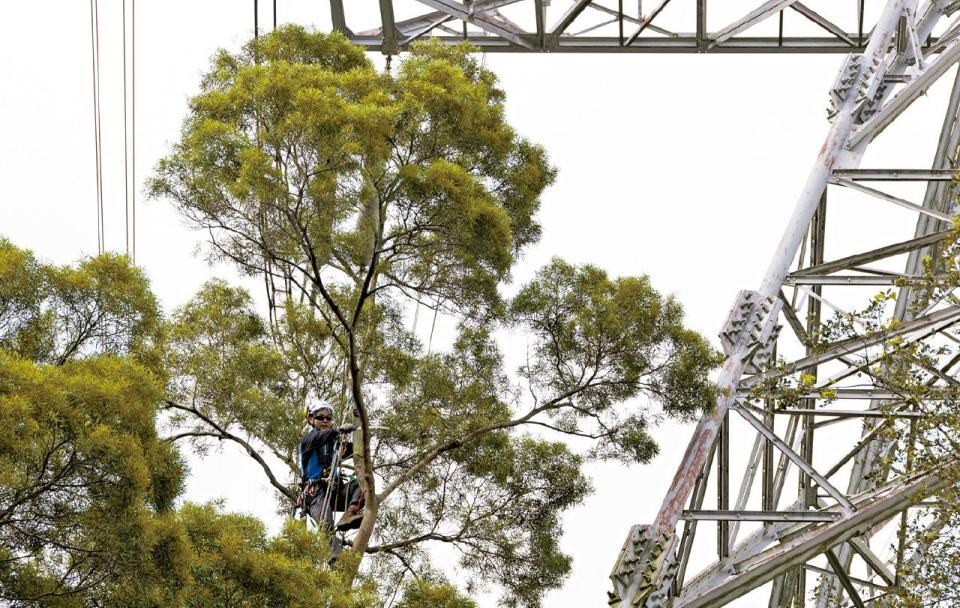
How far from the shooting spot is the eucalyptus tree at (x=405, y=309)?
471 inches

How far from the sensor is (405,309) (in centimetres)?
1430

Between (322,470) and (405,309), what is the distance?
184 cm

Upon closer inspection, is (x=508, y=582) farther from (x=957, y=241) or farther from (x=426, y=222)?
(x=957, y=241)

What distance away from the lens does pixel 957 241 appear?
10781 millimetres

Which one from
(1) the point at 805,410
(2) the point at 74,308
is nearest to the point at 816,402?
(1) the point at 805,410

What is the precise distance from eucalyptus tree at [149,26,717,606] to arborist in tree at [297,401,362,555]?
0.29 meters

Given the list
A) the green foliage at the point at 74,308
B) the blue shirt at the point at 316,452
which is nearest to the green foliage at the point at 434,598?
the blue shirt at the point at 316,452

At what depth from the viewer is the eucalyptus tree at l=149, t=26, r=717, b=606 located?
11961 millimetres

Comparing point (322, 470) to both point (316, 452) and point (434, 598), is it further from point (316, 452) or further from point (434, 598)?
point (434, 598)

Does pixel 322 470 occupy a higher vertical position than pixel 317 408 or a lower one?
lower

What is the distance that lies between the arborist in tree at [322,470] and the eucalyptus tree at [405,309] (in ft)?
0.94

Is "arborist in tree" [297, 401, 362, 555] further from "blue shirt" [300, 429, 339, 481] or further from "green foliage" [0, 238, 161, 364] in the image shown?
"green foliage" [0, 238, 161, 364]

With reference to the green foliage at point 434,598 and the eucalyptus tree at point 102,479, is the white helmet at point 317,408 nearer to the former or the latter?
the green foliage at point 434,598

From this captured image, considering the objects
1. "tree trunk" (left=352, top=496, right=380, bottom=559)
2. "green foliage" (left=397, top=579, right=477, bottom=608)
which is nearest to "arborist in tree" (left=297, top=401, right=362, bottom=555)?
"tree trunk" (left=352, top=496, right=380, bottom=559)
